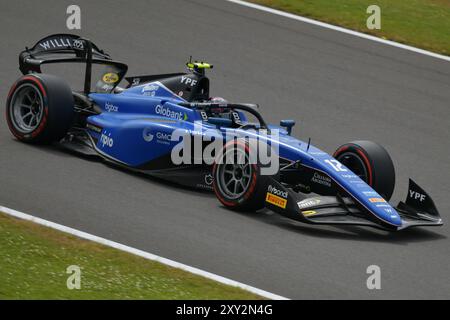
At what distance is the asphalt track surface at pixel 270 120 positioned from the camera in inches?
373

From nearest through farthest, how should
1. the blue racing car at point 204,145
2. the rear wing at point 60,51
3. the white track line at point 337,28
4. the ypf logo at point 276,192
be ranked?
the ypf logo at point 276,192, the blue racing car at point 204,145, the rear wing at point 60,51, the white track line at point 337,28

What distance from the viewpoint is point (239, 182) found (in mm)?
10711

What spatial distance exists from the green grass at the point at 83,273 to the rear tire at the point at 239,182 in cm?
175

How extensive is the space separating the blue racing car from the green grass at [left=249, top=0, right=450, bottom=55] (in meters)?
5.62

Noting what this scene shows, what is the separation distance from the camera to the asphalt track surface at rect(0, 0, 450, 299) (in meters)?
9.47

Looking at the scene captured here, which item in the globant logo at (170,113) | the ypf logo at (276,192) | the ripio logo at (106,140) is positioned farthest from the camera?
the ripio logo at (106,140)

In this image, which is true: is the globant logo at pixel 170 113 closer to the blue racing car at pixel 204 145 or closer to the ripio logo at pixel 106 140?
the blue racing car at pixel 204 145

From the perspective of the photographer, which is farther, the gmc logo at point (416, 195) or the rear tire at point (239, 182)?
the gmc logo at point (416, 195)

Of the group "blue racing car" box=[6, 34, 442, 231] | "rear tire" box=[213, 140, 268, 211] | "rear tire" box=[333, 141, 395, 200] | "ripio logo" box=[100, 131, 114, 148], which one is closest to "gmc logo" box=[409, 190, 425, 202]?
"blue racing car" box=[6, 34, 442, 231]

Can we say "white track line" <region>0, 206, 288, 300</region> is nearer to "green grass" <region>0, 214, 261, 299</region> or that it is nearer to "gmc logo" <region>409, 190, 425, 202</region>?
"green grass" <region>0, 214, 261, 299</region>

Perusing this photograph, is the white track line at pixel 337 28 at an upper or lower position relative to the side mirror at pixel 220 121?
upper

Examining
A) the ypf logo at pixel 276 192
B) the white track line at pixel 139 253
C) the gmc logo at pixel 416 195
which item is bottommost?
the white track line at pixel 139 253

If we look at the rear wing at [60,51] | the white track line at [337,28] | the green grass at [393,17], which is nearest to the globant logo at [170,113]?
the rear wing at [60,51]
